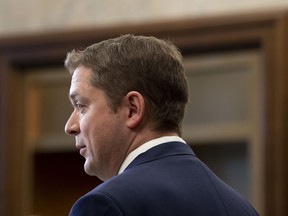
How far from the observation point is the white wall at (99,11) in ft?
14.0

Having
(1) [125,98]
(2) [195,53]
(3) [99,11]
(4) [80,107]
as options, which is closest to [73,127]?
(4) [80,107]

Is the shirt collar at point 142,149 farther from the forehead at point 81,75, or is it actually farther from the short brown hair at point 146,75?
the forehead at point 81,75

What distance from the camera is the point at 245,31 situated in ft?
13.7

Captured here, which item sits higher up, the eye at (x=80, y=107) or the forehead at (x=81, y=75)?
the forehead at (x=81, y=75)

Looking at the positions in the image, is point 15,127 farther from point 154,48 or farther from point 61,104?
point 154,48

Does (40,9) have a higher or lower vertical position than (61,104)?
higher

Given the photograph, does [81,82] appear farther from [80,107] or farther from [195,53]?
[195,53]

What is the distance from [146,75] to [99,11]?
252 cm

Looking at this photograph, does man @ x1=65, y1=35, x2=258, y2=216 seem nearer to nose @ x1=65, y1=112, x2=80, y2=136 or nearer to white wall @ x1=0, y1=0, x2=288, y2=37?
nose @ x1=65, y1=112, x2=80, y2=136

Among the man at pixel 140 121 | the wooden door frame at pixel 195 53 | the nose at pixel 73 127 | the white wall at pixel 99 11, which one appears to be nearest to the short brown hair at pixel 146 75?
the man at pixel 140 121

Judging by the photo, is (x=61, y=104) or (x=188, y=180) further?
(x=61, y=104)

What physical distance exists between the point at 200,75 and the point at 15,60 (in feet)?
3.56

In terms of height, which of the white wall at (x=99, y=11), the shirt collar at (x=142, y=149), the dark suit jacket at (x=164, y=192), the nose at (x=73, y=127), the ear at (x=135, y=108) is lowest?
the dark suit jacket at (x=164, y=192)

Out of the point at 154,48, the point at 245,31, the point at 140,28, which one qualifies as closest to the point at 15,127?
the point at 140,28
